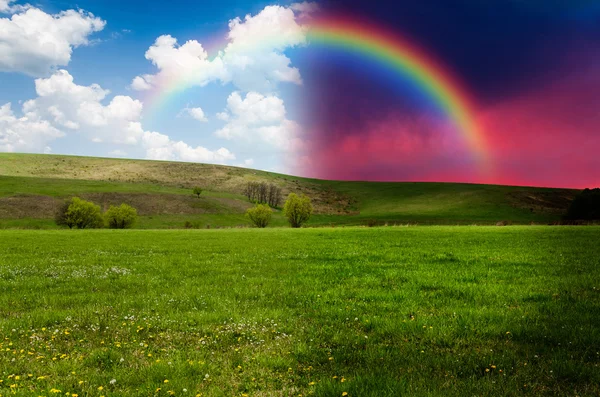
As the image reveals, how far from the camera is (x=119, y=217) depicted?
90.8 m

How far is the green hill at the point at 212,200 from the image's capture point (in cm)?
11406

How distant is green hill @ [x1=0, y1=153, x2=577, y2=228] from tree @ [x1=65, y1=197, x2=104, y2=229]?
17.8m

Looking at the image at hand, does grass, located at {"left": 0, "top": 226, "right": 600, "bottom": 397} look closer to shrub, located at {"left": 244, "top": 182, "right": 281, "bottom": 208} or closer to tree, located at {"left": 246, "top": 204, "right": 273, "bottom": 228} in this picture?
tree, located at {"left": 246, "top": 204, "right": 273, "bottom": 228}

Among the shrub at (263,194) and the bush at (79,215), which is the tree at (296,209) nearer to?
the bush at (79,215)

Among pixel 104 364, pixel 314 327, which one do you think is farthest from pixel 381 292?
pixel 104 364

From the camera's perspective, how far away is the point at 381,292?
13.1m

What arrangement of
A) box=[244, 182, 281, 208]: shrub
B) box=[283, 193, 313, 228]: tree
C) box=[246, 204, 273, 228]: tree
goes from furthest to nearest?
box=[244, 182, 281, 208]: shrub, box=[246, 204, 273, 228]: tree, box=[283, 193, 313, 228]: tree

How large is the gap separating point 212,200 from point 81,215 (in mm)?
62236

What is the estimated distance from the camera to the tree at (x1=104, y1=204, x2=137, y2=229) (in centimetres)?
9062

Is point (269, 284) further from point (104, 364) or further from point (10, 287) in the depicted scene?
point (10, 287)

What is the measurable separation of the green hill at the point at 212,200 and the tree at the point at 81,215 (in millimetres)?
17757

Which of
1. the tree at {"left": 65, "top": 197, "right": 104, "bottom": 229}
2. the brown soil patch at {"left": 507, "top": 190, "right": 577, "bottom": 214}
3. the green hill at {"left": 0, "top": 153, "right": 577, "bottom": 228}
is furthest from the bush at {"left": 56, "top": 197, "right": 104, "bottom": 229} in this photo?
the brown soil patch at {"left": 507, "top": 190, "right": 577, "bottom": 214}

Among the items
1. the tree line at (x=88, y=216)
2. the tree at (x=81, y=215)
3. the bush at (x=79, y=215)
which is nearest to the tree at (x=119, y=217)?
the tree line at (x=88, y=216)

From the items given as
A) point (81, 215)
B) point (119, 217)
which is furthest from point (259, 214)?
point (81, 215)
